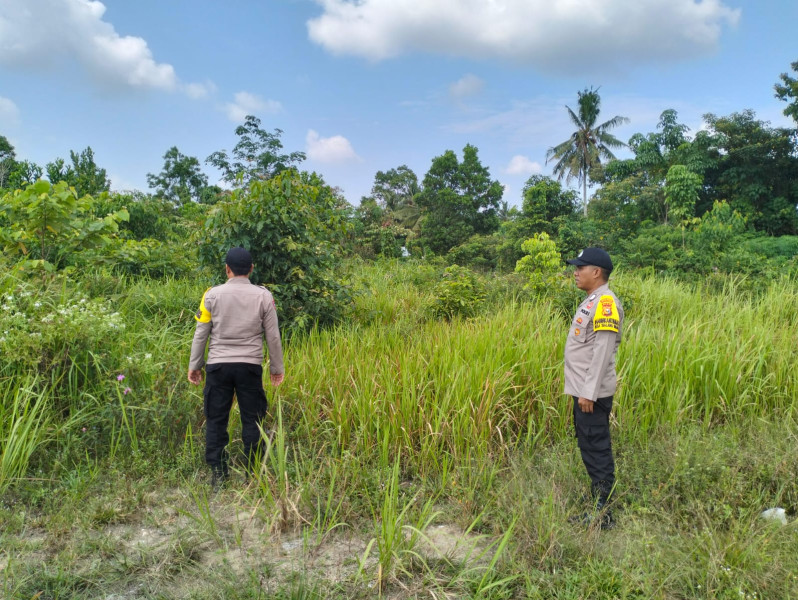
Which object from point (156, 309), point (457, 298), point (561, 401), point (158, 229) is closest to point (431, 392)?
point (561, 401)

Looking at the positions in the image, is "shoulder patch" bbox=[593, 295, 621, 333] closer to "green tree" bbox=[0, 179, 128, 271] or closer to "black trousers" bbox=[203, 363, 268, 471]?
"black trousers" bbox=[203, 363, 268, 471]

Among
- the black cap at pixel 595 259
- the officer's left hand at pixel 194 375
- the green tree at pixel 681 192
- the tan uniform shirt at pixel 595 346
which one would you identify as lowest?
the officer's left hand at pixel 194 375

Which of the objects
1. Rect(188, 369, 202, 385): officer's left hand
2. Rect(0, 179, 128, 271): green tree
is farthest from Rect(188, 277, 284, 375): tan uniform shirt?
Rect(0, 179, 128, 271): green tree

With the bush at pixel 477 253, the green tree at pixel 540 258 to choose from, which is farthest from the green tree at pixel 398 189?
the green tree at pixel 540 258

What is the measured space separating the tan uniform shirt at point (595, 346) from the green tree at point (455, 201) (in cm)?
2902

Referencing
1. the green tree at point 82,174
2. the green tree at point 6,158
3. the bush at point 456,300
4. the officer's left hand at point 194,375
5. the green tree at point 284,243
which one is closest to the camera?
the officer's left hand at point 194,375

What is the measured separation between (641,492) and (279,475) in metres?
2.28

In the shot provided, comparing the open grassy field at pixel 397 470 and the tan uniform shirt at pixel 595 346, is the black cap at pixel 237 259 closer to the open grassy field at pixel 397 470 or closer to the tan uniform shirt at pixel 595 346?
the open grassy field at pixel 397 470

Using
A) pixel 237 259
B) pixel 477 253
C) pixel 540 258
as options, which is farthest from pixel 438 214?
pixel 237 259

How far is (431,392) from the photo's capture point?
4281mm

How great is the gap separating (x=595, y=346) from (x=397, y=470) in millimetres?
1381

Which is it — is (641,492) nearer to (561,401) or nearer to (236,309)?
(561,401)

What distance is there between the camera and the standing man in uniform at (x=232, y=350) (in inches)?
146

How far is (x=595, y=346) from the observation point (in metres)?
3.19
